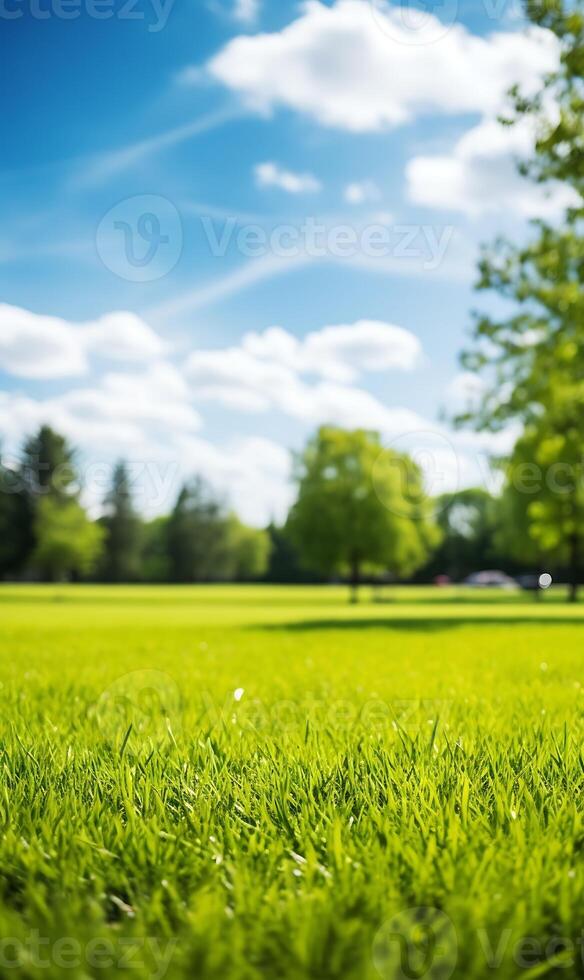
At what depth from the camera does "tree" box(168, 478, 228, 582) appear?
11031cm

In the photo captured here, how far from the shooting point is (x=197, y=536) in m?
111

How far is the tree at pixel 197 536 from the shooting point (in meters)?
110

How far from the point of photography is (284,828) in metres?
3.05

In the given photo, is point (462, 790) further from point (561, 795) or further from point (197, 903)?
point (197, 903)

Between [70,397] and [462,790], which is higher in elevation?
[70,397]

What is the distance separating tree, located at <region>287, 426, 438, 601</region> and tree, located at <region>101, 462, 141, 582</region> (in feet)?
180

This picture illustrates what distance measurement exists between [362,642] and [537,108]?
1439 centimetres

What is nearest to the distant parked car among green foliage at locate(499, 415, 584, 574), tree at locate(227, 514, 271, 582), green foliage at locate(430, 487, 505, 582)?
green foliage at locate(430, 487, 505, 582)

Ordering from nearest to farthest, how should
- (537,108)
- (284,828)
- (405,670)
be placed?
(284,828)
(405,670)
(537,108)

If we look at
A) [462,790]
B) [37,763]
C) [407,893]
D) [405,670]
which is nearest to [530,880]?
[407,893]

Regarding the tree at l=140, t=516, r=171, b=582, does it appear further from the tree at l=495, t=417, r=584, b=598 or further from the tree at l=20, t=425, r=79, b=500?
the tree at l=495, t=417, r=584, b=598

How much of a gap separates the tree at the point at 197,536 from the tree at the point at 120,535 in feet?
21.8

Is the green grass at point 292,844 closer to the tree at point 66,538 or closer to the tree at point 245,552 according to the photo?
the tree at point 66,538

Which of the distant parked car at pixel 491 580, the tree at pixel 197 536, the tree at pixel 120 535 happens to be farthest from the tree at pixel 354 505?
the tree at pixel 197 536
